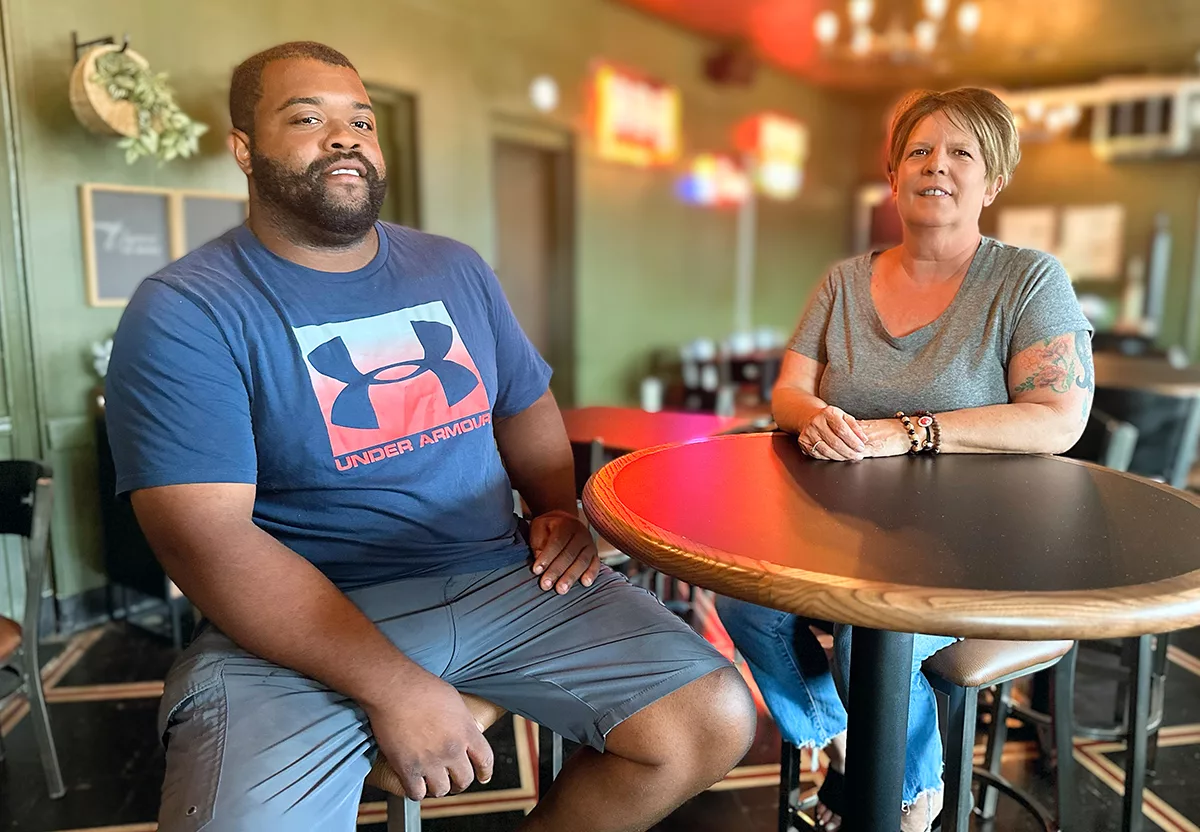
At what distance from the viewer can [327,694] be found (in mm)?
1221

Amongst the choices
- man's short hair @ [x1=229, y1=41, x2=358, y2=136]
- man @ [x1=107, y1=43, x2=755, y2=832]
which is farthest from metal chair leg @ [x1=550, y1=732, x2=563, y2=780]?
man's short hair @ [x1=229, y1=41, x2=358, y2=136]

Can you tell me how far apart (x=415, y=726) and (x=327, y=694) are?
0.50ft

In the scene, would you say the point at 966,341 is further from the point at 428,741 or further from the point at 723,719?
the point at 428,741

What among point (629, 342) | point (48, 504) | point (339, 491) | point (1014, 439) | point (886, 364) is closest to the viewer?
point (339, 491)

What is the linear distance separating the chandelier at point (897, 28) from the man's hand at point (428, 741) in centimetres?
506

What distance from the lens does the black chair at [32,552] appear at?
198 centimetres

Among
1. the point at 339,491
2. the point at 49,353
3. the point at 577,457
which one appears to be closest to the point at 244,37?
the point at 49,353

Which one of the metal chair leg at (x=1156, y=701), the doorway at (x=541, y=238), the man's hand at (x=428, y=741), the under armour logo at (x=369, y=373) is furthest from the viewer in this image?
the doorway at (x=541, y=238)

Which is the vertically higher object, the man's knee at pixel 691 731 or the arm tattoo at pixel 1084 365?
the arm tattoo at pixel 1084 365

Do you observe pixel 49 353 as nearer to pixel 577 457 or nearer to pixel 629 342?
pixel 577 457

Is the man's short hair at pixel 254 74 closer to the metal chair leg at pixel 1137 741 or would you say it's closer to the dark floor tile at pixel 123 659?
the dark floor tile at pixel 123 659

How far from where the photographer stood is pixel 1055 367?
1536 millimetres

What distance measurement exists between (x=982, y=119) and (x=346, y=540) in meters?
1.42

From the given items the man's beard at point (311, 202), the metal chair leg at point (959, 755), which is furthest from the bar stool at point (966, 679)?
the man's beard at point (311, 202)
